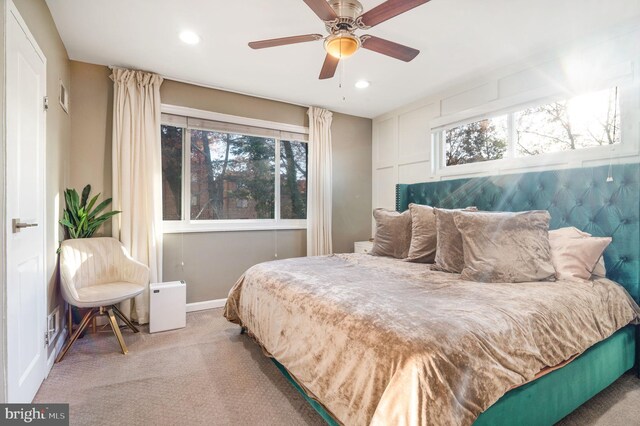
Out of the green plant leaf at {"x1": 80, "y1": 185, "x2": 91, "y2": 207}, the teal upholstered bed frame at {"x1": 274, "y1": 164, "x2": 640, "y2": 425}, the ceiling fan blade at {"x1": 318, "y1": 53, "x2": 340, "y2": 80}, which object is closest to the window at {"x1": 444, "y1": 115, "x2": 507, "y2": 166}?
the teal upholstered bed frame at {"x1": 274, "y1": 164, "x2": 640, "y2": 425}

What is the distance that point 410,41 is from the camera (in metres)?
2.49

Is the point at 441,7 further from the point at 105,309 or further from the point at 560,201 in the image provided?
the point at 105,309

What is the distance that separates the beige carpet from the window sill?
1.20 metres

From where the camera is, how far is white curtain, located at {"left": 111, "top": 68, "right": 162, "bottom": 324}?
2980 mm

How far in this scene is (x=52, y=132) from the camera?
2271 mm

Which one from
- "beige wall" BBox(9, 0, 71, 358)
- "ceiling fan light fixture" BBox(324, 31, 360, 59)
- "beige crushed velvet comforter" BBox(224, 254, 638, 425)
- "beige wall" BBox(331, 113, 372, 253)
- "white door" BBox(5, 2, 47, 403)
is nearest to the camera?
"beige crushed velvet comforter" BBox(224, 254, 638, 425)

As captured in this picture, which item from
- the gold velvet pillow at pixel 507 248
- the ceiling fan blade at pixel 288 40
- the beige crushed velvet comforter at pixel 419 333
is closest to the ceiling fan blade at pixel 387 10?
the ceiling fan blade at pixel 288 40

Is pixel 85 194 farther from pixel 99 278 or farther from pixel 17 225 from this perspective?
pixel 17 225

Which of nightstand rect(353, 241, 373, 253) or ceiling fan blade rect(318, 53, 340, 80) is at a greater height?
ceiling fan blade rect(318, 53, 340, 80)

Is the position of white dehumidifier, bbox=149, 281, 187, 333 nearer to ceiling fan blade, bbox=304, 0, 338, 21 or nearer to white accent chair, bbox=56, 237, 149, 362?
white accent chair, bbox=56, 237, 149, 362

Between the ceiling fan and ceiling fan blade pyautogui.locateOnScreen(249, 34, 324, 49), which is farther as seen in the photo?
ceiling fan blade pyautogui.locateOnScreen(249, 34, 324, 49)

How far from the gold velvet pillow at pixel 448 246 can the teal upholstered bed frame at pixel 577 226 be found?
2.56 feet

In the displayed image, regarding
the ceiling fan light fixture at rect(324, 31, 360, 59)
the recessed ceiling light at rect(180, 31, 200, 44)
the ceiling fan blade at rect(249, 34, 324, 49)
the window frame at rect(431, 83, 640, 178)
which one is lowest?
the window frame at rect(431, 83, 640, 178)

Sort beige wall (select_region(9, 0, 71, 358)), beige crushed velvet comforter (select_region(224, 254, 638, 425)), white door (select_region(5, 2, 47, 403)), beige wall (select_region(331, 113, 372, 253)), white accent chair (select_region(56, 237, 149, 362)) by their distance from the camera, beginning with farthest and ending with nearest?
beige wall (select_region(331, 113, 372, 253)), white accent chair (select_region(56, 237, 149, 362)), beige wall (select_region(9, 0, 71, 358)), white door (select_region(5, 2, 47, 403)), beige crushed velvet comforter (select_region(224, 254, 638, 425))
